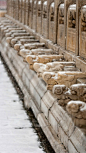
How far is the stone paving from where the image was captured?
5770 millimetres

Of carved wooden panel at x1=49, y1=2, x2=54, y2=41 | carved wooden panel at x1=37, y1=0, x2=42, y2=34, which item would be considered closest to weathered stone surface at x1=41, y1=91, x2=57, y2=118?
carved wooden panel at x1=49, y1=2, x2=54, y2=41

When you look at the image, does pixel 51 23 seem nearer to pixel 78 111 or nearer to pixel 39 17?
pixel 39 17

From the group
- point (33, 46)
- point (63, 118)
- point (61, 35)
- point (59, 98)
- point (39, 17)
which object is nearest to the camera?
point (63, 118)

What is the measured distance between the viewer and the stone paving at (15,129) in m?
5.77

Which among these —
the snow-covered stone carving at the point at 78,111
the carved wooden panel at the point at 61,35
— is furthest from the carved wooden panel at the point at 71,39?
the snow-covered stone carving at the point at 78,111

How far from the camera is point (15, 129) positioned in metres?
6.64

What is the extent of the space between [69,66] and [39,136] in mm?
1475

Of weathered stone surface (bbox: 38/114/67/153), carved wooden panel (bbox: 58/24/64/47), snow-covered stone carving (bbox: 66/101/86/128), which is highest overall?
carved wooden panel (bbox: 58/24/64/47)

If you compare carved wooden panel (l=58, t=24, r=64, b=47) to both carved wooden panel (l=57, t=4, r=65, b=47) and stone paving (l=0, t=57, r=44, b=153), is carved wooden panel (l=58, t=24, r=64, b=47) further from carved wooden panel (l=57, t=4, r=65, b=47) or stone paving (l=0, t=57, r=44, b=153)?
stone paving (l=0, t=57, r=44, b=153)

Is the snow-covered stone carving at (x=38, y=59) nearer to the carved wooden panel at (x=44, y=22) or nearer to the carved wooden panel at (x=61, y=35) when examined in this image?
the carved wooden panel at (x=61, y=35)

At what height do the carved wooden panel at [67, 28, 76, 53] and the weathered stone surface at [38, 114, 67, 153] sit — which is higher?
the carved wooden panel at [67, 28, 76, 53]

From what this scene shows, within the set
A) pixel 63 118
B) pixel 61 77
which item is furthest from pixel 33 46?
pixel 63 118

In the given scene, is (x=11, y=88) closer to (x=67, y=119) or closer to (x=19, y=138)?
(x=19, y=138)

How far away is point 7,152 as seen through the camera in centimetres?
557
